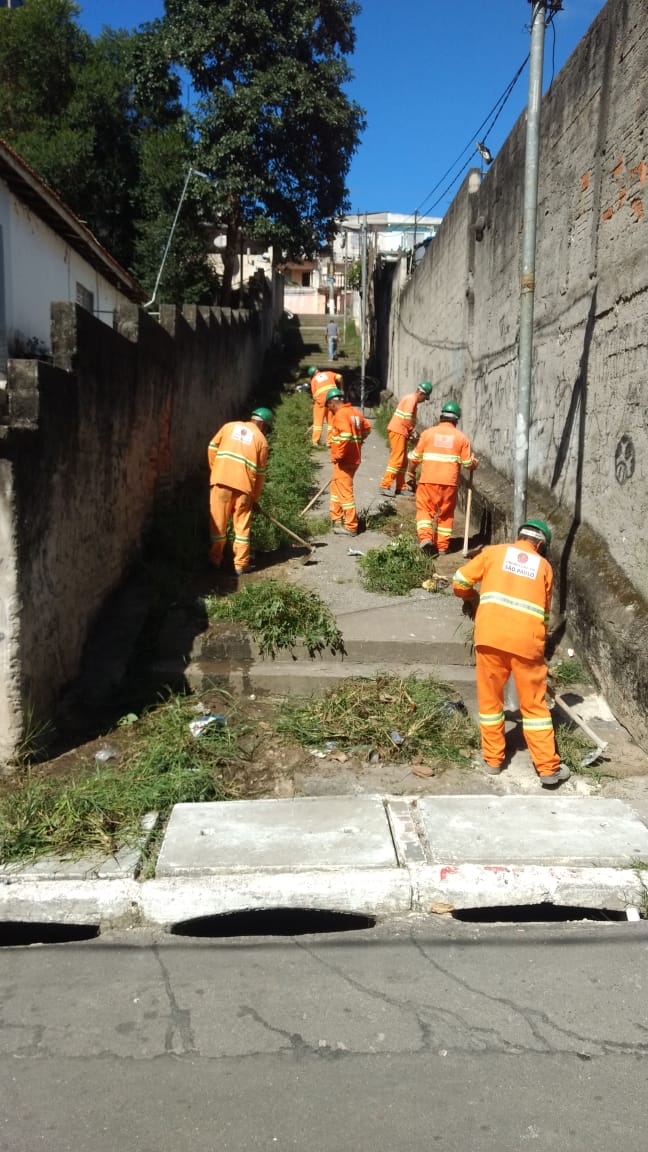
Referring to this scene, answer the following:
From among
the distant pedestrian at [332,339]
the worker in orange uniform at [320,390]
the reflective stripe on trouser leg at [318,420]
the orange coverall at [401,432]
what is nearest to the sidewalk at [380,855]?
the orange coverall at [401,432]

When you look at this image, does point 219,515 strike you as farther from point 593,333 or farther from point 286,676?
point 593,333

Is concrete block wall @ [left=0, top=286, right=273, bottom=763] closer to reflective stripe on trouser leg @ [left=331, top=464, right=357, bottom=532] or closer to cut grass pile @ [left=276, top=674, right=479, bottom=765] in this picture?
cut grass pile @ [left=276, top=674, right=479, bottom=765]

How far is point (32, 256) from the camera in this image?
11.6m

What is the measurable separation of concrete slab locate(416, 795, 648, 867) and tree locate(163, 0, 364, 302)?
15.1 m

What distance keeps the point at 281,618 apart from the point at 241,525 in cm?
144

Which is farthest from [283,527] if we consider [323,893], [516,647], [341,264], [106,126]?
[341,264]

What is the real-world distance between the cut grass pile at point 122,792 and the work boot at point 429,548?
379cm

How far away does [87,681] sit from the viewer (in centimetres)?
562

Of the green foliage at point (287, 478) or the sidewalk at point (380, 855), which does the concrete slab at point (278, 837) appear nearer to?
the sidewalk at point (380, 855)

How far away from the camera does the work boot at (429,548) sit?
8.50m

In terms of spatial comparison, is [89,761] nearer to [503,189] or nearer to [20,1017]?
[20,1017]

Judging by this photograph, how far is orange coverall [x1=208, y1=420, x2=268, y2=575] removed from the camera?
7.41 meters

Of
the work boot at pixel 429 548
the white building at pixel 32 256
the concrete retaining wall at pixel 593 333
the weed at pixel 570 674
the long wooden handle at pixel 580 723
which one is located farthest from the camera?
the white building at pixel 32 256

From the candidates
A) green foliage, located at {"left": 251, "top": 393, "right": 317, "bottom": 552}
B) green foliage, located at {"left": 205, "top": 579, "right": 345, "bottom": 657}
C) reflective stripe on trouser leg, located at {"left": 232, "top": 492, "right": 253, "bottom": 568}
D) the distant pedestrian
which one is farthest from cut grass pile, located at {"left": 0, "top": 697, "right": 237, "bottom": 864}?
the distant pedestrian
